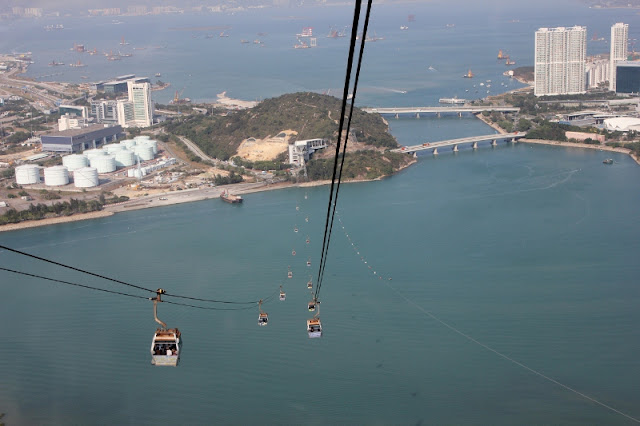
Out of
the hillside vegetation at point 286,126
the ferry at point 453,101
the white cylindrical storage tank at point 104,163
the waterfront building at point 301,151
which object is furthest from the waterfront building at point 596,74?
the white cylindrical storage tank at point 104,163

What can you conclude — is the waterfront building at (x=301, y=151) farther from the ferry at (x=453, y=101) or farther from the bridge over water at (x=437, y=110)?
the ferry at (x=453, y=101)

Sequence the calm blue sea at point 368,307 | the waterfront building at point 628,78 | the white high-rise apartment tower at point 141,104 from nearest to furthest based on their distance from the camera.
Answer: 1. the calm blue sea at point 368,307
2. the white high-rise apartment tower at point 141,104
3. the waterfront building at point 628,78

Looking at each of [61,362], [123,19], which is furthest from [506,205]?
[123,19]

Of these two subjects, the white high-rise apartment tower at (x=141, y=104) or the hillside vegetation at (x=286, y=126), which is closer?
the hillside vegetation at (x=286, y=126)

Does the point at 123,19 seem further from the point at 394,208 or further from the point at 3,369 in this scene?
the point at 3,369

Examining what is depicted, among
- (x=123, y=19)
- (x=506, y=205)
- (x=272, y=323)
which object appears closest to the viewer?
(x=272, y=323)

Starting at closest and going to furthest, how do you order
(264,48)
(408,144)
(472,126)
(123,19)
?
(408,144) < (472,126) < (264,48) < (123,19)

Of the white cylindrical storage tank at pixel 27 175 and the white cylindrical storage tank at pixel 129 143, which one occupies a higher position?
the white cylindrical storage tank at pixel 129 143
